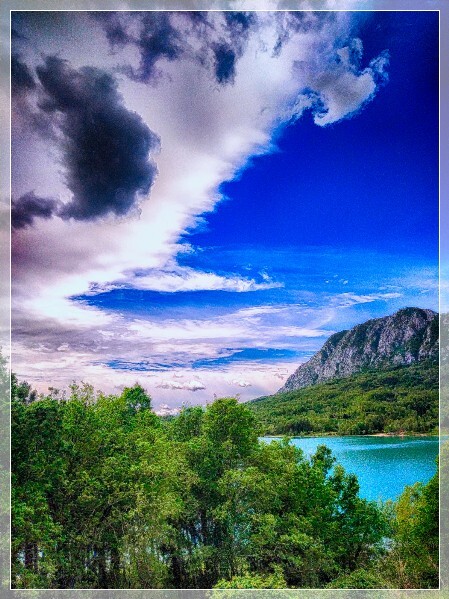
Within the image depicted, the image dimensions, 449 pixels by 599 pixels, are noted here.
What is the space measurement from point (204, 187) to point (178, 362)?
2179 millimetres

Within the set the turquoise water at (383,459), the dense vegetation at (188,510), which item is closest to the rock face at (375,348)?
the turquoise water at (383,459)

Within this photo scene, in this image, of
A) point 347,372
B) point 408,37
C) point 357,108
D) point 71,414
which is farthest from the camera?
point 347,372

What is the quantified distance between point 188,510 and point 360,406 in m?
2.66

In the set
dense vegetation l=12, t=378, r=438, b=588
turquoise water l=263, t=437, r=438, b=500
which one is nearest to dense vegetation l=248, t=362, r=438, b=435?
turquoise water l=263, t=437, r=438, b=500

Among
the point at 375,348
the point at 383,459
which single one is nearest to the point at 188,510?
the point at 383,459

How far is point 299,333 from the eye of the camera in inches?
222

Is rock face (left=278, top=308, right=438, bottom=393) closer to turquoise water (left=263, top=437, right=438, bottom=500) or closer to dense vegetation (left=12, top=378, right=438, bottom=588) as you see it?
turquoise water (left=263, top=437, right=438, bottom=500)

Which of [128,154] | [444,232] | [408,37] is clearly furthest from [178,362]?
[408,37]

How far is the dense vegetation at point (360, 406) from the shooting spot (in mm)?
5613

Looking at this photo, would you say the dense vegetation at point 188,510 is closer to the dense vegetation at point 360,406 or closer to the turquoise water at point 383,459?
the turquoise water at point 383,459

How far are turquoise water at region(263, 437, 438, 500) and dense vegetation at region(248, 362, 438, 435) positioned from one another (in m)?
0.13

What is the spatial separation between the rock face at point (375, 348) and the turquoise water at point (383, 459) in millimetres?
880

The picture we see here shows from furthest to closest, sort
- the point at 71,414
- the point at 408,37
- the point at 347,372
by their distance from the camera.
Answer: the point at 347,372 → the point at 71,414 → the point at 408,37

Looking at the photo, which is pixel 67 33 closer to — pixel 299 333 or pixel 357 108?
pixel 357 108
